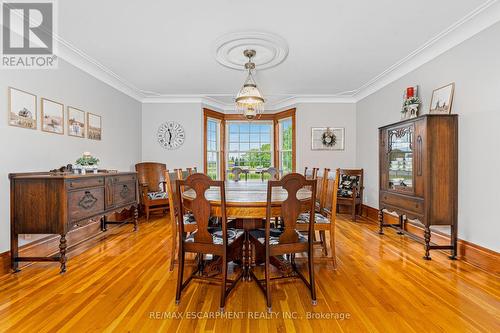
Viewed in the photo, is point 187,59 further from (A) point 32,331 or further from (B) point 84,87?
(A) point 32,331

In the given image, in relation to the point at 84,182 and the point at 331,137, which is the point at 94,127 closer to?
the point at 84,182

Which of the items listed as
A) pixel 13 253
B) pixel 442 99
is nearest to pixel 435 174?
pixel 442 99

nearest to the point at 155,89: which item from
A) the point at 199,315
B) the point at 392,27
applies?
the point at 392,27

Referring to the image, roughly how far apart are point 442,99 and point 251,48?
2438mm

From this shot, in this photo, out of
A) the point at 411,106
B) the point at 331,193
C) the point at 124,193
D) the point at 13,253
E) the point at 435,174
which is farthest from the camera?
the point at 124,193

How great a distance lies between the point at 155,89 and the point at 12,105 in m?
2.71

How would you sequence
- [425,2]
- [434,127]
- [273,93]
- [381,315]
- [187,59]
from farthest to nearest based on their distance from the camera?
[273,93]
[187,59]
[434,127]
[425,2]
[381,315]

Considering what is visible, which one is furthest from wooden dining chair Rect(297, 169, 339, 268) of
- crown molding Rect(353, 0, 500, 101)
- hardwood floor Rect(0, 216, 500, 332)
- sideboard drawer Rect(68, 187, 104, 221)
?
sideboard drawer Rect(68, 187, 104, 221)

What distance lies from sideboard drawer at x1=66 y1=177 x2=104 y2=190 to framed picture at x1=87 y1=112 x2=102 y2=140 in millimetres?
1142

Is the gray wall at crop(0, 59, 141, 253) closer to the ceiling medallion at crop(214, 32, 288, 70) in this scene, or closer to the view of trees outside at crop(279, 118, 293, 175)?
the ceiling medallion at crop(214, 32, 288, 70)

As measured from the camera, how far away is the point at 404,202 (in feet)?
10.8

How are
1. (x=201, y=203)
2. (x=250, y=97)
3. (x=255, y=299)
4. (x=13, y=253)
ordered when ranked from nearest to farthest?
(x=201, y=203)
(x=255, y=299)
(x=13, y=253)
(x=250, y=97)

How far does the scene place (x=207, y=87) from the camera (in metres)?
5.02

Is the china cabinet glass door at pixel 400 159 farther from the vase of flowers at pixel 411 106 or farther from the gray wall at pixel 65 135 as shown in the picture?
the gray wall at pixel 65 135
